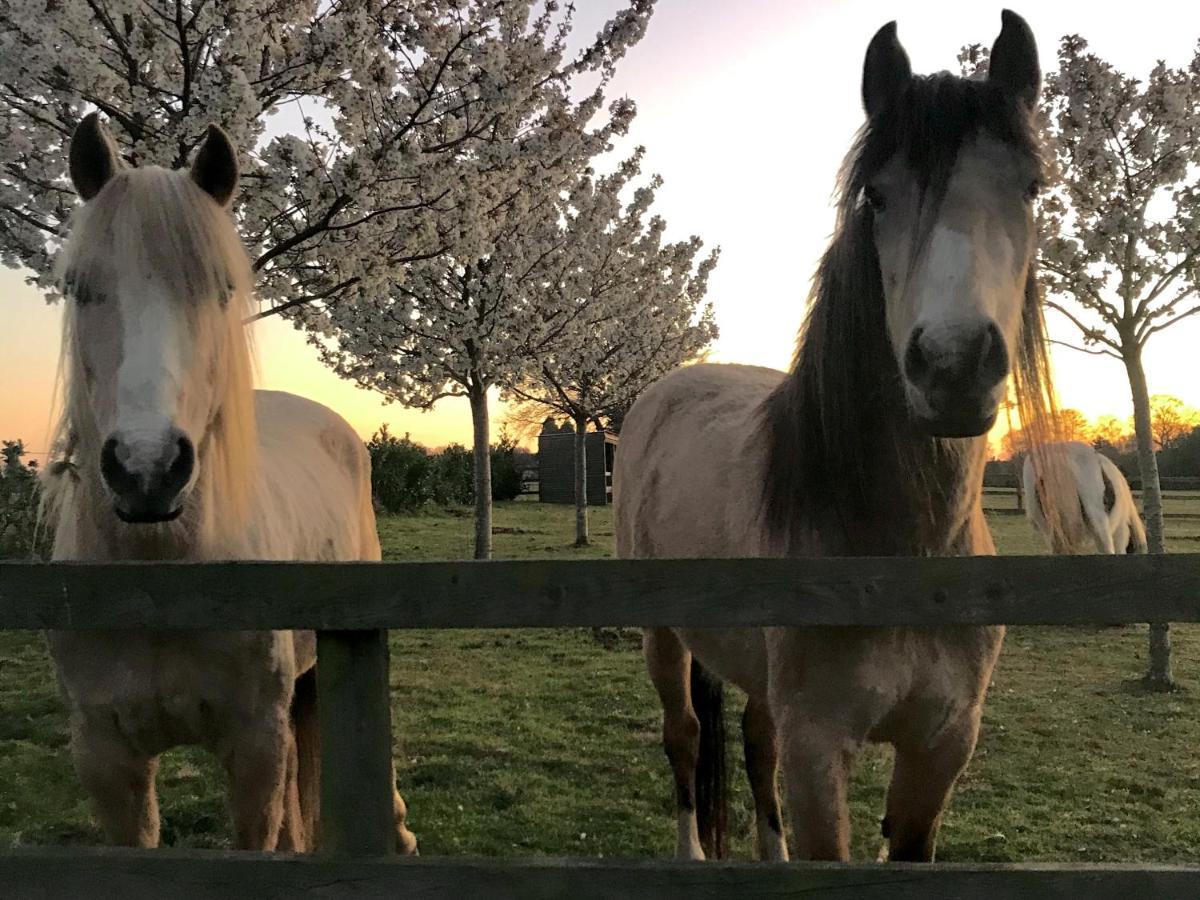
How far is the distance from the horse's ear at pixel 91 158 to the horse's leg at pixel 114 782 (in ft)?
4.82

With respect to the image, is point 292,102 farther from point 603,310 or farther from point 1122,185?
point 603,310

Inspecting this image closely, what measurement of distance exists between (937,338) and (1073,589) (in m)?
0.54

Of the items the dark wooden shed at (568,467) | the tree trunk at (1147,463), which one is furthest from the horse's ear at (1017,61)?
the dark wooden shed at (568,467)

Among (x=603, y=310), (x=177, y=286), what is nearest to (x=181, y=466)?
(x=177, y=286)

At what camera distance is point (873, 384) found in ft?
6.51

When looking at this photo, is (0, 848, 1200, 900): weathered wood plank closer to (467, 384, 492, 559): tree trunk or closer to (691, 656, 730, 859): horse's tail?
(691, 656, 730, 859): horse's tail

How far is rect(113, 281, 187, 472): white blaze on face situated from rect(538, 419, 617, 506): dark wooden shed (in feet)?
89.9

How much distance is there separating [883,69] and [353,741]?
197 cm

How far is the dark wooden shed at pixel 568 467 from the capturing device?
99.5ft

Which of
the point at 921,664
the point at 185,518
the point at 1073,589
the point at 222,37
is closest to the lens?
the point at 1073,589

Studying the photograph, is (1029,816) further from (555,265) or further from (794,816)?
(555,265)

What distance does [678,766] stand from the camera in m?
3.76

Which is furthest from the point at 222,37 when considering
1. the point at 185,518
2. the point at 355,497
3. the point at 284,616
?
the point at 284,616

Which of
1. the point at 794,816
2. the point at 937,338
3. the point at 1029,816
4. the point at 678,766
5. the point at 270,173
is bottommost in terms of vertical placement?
the point at 1029,816
